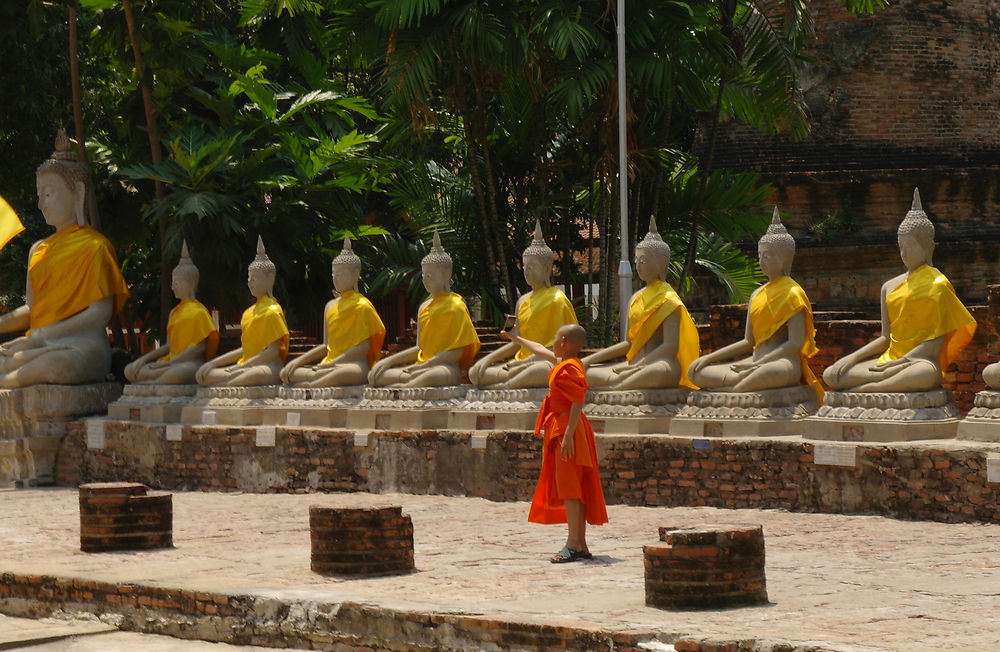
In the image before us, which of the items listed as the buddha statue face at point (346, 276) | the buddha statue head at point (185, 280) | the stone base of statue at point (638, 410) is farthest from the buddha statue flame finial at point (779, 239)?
the buddha statue head at point (185, 280)

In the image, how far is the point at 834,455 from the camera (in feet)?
32.0

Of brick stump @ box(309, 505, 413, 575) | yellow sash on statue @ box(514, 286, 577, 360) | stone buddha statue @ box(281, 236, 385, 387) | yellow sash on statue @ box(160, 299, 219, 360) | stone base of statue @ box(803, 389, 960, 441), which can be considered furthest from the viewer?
yellow sash on statue @ box(160, 299, 219, 360)

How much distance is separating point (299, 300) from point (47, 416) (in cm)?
426

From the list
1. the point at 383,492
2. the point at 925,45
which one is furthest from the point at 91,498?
the point at 925,45

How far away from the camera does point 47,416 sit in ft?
48.9

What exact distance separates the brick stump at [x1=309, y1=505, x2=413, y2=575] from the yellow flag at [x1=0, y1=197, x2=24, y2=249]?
312 inches

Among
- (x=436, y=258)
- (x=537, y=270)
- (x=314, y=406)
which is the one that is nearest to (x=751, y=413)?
(x=537, y=270)

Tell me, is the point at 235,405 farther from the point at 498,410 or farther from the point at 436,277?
the point at 498,410

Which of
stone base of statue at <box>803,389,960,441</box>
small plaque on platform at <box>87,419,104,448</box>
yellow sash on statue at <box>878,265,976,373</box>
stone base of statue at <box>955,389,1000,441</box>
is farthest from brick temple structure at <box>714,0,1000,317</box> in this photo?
stone base of statue at <box>955,389,1000,441</box>

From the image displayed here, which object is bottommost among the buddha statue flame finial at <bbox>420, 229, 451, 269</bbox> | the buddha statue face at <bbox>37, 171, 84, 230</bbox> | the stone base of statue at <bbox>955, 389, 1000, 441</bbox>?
the stone base of statue at <bbox>955, 389, 1000, 441</bbox>

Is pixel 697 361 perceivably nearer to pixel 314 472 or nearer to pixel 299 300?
pixel 314 472

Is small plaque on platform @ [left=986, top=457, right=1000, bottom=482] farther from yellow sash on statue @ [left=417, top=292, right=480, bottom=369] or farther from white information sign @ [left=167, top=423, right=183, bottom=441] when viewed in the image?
white information sign @ [left=167, top=423, right=183, bottom=441]

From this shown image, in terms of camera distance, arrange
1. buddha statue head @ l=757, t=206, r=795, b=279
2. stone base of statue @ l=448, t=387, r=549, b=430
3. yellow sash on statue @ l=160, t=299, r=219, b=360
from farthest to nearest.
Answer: yellow sash on statue @ l=160, t=299, r=219, b=360 < stone base of statue @ l=448, t=387, r=549, b=430 < buddha statue head @ l=757, t=206, r=795, b=279

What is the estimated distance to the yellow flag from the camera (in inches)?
586
